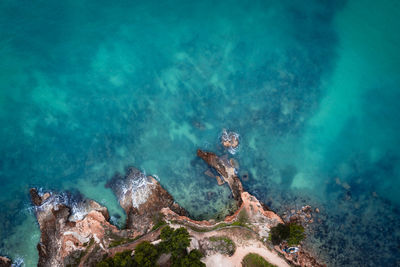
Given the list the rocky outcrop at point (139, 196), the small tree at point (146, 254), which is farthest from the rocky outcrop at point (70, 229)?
the small tree at point (146, 254)

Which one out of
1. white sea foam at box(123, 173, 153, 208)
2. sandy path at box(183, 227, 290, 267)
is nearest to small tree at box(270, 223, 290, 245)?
sandy path at box(183, 227, 290, 267)

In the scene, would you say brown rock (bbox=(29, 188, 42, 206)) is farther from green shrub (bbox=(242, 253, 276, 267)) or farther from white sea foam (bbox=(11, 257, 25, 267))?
green shrub (bbox=(242, 253, 276, 267))

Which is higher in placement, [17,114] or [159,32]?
[159,32]

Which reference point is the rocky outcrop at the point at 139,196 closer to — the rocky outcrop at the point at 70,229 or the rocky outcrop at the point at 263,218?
the rocky outcrop at the point at 263,218

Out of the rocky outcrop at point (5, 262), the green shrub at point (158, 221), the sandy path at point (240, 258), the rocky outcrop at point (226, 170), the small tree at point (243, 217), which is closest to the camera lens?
the sandy path at point (240, 258)

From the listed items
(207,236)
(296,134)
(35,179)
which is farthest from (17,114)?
(296,134)

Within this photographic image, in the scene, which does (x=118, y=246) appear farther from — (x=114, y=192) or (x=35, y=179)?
(x=35, y=179)
